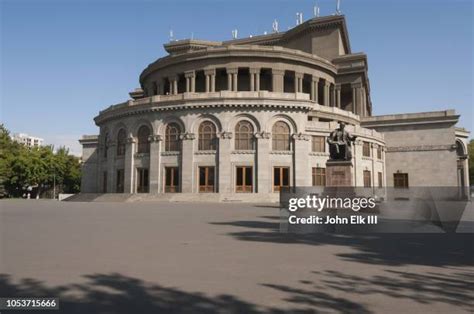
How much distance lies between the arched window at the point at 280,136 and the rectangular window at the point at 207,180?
22.6 feet

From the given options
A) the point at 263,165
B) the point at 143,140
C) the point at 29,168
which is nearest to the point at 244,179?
the point at 263,165

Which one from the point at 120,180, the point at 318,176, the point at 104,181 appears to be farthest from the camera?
the point at 104,181

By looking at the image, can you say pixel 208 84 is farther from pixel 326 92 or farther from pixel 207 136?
pixel 326 92

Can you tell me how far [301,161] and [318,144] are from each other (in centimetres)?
338

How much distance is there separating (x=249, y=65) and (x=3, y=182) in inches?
1751

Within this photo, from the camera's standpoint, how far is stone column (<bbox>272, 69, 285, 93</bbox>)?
47.4m

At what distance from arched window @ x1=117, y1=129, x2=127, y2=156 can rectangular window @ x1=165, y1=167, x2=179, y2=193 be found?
7669 mm

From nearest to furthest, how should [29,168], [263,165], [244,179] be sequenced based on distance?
[263,165]
[244,179]
[29,168]

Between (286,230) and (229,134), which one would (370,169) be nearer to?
(229,134)

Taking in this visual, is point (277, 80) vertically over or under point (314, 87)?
over

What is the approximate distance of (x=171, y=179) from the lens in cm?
3956

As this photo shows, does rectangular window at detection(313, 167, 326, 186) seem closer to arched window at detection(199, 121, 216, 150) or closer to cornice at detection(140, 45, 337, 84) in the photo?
arched window at detection(199, 121, 216, 150)

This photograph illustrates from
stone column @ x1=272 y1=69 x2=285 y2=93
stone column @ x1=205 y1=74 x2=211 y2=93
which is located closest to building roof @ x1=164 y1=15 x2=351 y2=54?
stone column @ x1=272 y1=69 x2=285 y2=93

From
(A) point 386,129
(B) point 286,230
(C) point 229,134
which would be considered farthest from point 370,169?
(B) point 286,230
